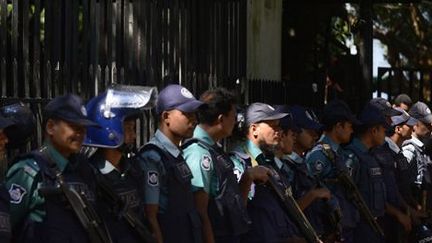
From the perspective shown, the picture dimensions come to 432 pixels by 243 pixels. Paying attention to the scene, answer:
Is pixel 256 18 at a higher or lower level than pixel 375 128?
higher

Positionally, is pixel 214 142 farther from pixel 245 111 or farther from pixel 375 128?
pixel 375 128

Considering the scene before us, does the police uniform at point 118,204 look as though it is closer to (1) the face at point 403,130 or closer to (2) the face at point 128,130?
(2) the face at point 128,130

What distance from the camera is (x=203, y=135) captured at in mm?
7551

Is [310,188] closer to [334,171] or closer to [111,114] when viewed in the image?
[334,171]

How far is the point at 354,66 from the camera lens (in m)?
16.1

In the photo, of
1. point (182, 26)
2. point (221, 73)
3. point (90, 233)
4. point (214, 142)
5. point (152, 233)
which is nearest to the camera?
point (90, 233)

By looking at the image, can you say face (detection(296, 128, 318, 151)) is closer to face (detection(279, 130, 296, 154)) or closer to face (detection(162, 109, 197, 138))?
face (detection(279, 130, 296, 154))

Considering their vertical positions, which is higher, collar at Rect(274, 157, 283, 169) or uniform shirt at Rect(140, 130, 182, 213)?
uniform shirt at Rect(140, 130, 182, 213)

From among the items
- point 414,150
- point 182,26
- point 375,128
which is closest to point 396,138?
point 414,150

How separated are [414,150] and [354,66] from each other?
367cm

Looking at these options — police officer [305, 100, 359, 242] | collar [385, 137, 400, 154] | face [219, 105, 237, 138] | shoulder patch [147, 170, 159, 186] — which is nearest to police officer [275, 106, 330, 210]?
police officer [305, 100, 359, 242]

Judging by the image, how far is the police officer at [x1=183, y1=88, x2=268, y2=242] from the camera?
288 inches

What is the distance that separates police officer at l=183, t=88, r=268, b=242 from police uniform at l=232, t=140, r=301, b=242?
46 centimetres

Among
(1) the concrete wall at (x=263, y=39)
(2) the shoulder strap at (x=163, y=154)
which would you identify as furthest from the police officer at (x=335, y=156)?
(2) the shoulder strap at (x=163, y=154)
